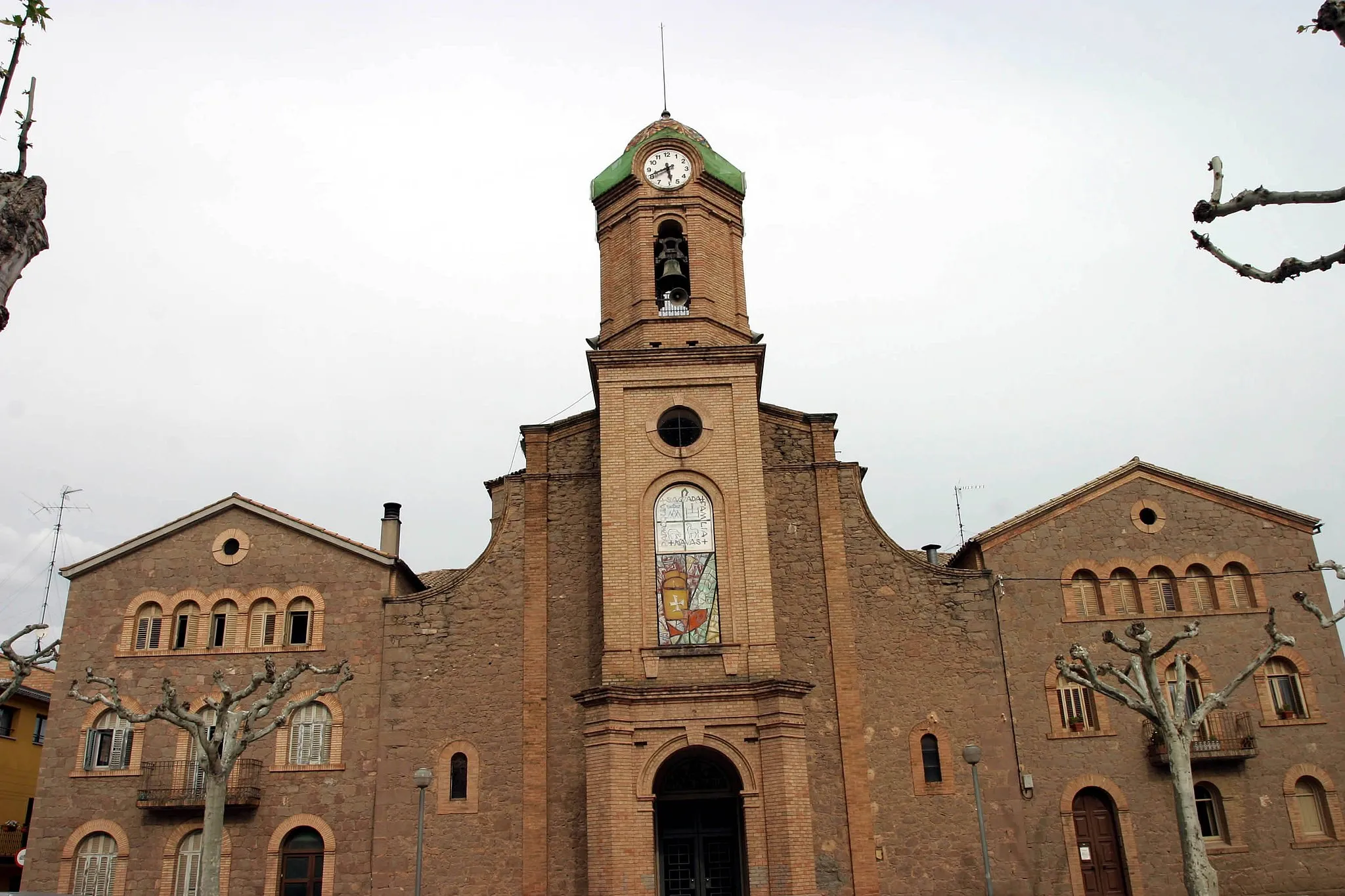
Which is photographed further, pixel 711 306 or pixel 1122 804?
pixel 711 306

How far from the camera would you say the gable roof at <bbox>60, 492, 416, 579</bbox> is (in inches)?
1119

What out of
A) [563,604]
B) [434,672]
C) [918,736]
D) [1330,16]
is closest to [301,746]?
[434,672]

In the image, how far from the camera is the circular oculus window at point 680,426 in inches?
1061

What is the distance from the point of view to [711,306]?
92.9 ft

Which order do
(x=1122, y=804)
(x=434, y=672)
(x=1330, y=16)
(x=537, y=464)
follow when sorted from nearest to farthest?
(x=1330, y=16) < (x=1122, y=804) < (x=434, y=672) < (x=537, y=464)

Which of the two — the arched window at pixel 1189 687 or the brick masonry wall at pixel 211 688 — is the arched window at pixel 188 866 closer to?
the brick masonry wall at pixel 211 688

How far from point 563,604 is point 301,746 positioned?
23.4ft

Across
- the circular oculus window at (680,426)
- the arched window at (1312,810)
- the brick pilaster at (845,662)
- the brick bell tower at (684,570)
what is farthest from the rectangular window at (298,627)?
the arched window at (1312,810)

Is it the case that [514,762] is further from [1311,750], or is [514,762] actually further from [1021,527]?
[1311,750]

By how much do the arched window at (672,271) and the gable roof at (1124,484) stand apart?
959 cm

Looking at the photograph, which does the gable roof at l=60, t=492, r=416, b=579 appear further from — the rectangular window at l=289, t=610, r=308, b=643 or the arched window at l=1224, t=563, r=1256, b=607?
the arched window at l=1224, t=563, r=1256, b=607

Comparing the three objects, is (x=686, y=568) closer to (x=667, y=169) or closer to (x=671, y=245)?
(x=671, y=245)

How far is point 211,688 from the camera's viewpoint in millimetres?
27375

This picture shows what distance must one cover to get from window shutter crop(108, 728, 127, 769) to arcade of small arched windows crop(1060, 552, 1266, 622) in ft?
76.2
